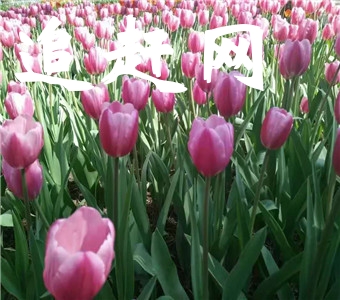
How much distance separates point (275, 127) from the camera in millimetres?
982

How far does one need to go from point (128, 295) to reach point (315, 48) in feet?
7.93

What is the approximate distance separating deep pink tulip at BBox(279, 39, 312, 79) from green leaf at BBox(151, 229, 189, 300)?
0.77 m

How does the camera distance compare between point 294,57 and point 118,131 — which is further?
point 294,57

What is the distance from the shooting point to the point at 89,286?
0.48 m

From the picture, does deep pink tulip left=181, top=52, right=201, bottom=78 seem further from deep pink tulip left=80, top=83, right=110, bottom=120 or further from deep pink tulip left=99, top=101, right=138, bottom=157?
deep pink tulip left=99, top=101, right=138, bottom=157

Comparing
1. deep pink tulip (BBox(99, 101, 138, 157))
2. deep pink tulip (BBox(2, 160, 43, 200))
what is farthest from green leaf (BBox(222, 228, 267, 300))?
deep pink tulip (BBox(2, 160, 43, 200))

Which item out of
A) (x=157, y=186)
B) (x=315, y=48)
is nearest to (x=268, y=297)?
(x=157, y=186)

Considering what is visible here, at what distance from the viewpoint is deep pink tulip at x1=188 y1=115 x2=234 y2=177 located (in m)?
0.79

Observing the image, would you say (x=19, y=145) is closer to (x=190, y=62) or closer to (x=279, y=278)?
(x=279, y=278)

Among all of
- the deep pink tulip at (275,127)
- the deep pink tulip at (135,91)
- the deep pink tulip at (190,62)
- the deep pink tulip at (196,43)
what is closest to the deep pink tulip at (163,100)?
the deep pink tulip at (135,91)

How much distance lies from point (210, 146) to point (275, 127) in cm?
24

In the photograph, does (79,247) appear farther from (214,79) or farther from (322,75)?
(322,75)

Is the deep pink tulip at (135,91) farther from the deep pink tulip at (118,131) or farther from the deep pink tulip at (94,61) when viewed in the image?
the deep pink tulip at (94,61)

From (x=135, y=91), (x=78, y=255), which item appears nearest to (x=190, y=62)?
(x=135, y=91)
